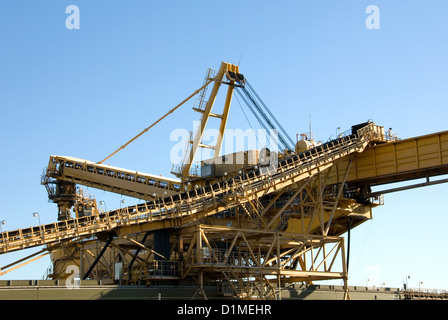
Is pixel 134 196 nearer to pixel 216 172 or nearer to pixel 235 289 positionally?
pixel 216 172

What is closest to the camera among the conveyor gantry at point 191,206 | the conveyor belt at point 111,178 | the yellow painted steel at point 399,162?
the conveyor gantry at point 191,206

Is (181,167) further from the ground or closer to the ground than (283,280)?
further from the ground

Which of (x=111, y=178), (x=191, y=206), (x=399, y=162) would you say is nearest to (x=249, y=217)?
(x=191, y=206)

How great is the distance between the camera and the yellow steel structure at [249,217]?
169ft

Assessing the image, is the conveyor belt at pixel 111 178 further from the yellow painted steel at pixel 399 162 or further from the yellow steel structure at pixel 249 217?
the yellow painted steel at pixel 399 162

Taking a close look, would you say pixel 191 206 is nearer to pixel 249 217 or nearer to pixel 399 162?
pixel 249 217

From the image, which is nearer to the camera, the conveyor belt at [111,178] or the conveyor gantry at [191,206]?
the conveyor gantry at [191,206]

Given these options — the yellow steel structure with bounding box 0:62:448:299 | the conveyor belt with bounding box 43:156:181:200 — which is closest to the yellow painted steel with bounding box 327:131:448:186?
the yellow steel structure with bounding box 0:62:448:299

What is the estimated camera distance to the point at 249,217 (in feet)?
194

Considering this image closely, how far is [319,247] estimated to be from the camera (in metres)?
62.7

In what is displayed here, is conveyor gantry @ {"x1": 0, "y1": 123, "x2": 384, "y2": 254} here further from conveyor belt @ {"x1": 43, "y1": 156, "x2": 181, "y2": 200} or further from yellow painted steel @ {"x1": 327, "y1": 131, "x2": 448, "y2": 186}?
conveyor belt @ {"x1": 43, "y1": 156, "x2": 181, "y2": 200}

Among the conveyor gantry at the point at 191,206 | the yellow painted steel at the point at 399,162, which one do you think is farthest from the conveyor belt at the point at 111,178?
the yellow painted steel at the point at 399,162
